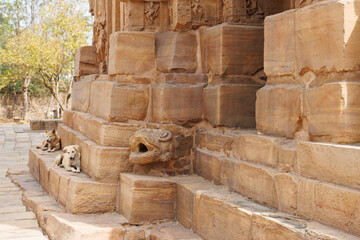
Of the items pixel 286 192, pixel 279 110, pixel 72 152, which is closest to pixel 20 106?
pixel 72 152

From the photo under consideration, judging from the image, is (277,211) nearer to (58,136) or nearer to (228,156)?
(228,156)

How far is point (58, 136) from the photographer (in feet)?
23.7

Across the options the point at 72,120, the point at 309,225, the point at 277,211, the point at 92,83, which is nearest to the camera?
the point at 309,225

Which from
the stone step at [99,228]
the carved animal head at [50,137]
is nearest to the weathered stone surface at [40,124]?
the carved animal head at [50,137]

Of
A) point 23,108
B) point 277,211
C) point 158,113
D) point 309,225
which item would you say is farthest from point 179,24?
point 23,108

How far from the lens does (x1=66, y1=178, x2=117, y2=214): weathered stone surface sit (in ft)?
14.5

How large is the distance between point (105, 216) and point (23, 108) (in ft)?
91.3

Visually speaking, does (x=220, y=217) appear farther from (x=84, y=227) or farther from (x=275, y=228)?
(x=84, y=227)

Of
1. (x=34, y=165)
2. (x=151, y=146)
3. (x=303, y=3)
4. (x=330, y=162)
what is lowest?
(x=34, y=165)

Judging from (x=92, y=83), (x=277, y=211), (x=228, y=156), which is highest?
(x=92, y=83)

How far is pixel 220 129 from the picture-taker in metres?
4.43

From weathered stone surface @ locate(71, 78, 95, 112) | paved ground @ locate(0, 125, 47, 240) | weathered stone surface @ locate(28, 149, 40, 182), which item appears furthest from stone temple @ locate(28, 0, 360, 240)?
weathered stone surface @ locate(28, 149, 40, 182)

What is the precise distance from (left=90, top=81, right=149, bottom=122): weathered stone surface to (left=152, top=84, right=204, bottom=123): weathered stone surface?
124 mm

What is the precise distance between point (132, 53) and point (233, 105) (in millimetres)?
1269
